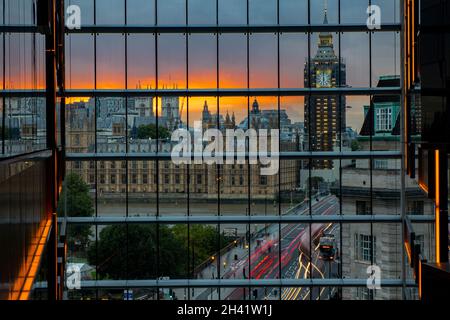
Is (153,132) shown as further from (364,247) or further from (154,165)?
(364,247)

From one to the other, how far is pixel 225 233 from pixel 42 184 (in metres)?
9.76

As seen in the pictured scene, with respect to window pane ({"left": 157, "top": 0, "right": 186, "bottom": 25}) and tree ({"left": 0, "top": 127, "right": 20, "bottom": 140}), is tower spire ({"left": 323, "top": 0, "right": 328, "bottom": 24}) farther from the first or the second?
tree ({"left": 0, "top": 127, "right": 20, "bottom": 140})

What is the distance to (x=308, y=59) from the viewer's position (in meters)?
19.2

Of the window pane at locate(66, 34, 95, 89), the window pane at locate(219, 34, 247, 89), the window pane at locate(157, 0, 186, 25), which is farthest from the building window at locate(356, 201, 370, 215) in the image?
the window pane at locate(66, 34, 95, 89)

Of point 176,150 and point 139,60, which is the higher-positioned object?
point 139,60

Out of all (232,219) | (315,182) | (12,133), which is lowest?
(232,219)

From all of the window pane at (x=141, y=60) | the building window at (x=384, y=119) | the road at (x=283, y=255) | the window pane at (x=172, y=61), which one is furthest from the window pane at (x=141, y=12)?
the building window at (x=384, y=119)

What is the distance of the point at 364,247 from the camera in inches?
761

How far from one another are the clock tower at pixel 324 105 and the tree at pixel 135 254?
4837 millimetres

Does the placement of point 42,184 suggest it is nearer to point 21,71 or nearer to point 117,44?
point 21,71

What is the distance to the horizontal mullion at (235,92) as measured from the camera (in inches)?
738

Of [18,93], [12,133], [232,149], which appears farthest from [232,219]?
[12,133]

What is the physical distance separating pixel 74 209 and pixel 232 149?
4.85m
